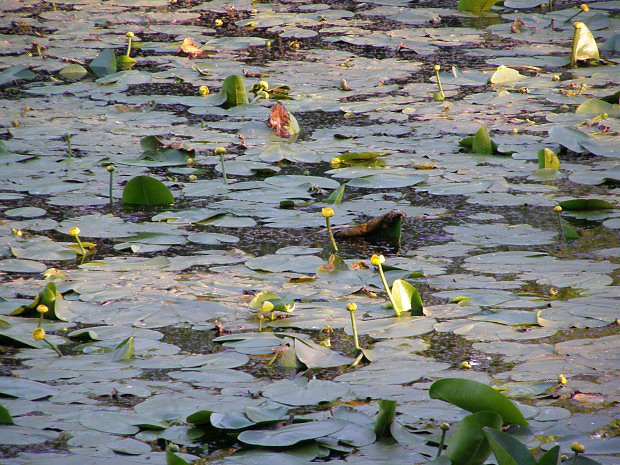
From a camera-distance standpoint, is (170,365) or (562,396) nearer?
(562,396)

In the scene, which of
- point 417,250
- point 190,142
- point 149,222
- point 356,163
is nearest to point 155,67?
point 190,142

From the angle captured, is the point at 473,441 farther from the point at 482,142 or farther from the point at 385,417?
the point at 482,142

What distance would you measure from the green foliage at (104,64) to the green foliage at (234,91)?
2.98ft

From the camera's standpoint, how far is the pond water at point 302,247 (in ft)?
6.28

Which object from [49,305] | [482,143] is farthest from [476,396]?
[482,143]

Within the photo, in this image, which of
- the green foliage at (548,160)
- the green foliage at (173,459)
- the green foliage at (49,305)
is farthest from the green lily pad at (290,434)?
the green foliage at (548,160)

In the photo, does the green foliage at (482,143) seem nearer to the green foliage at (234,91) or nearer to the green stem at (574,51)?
the green foliage at (234,91)

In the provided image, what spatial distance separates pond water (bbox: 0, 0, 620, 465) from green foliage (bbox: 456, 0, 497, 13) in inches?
21.6

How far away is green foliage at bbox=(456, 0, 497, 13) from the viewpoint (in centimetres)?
634

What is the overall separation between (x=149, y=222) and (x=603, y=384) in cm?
170

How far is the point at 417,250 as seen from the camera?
2.97m

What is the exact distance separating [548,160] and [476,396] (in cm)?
197

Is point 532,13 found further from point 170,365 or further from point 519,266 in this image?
point 170,365

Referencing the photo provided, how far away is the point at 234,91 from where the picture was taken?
454 cm
